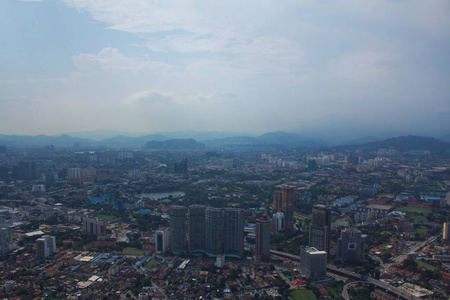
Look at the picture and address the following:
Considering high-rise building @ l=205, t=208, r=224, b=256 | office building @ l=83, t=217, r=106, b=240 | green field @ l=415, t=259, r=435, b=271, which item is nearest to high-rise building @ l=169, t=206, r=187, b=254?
high-rise building @ l=205, t=208, r=224, b=256

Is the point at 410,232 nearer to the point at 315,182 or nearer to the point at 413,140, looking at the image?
the point at 315,182

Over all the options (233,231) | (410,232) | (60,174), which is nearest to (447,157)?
(410,232)

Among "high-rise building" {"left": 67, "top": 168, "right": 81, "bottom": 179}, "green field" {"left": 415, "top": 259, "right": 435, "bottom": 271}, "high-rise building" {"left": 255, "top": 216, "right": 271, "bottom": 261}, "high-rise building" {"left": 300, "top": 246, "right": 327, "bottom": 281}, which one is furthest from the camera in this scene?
"high-rise building" {"left": 67, "top": 168, "right": 81, "bottom": 179}

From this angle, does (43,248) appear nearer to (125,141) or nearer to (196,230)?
(196,230)

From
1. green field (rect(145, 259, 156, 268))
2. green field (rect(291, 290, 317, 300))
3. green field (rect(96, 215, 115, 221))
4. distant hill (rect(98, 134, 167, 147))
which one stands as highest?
distant hill (rect(98, 134, 167, 147))

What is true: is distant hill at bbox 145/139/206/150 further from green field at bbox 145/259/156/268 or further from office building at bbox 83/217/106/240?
green field at bbox 145/259/156/268

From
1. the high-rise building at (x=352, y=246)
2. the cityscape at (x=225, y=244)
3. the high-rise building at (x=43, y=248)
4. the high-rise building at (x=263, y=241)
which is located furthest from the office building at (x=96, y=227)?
the high-rise building at (x=352, y=246)

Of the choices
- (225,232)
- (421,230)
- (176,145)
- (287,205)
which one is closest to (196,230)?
(225,232)
